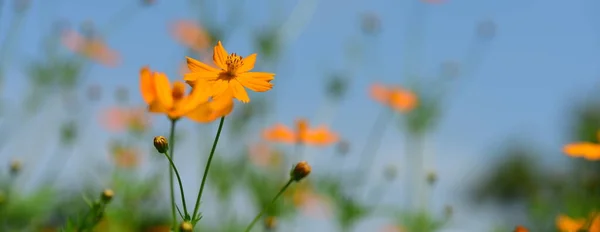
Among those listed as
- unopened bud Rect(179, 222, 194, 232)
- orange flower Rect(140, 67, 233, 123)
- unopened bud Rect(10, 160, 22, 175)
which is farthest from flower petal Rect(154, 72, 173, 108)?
unopened bud Rect(10, 160, 22, 175)

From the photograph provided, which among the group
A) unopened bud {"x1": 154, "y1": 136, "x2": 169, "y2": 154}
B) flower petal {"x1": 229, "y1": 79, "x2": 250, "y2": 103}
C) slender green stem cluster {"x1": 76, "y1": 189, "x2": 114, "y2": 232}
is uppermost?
flower petal {"x1": 229, "y1": 79, "x2": 250, "y2": 103}

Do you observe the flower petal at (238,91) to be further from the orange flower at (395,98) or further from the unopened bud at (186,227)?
the orange flower at (395,98)

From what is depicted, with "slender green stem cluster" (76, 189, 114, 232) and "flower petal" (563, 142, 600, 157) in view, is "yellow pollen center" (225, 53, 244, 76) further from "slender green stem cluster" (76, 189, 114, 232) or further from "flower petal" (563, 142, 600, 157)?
"flower petal" (563, 142, 600, 157)

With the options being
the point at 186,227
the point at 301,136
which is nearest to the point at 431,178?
the point at 301,136

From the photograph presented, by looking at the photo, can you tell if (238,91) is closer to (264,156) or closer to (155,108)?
(155,108)

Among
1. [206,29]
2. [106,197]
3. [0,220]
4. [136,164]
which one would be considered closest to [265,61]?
[206,29]

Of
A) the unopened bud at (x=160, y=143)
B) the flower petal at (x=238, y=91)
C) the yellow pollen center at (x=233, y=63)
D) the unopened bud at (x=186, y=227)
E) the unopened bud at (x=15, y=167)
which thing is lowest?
the unopened bud at (x=186, y=227)

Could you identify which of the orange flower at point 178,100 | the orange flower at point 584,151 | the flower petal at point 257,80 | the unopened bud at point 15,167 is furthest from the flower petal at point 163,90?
the unopened bud at point 15,167
